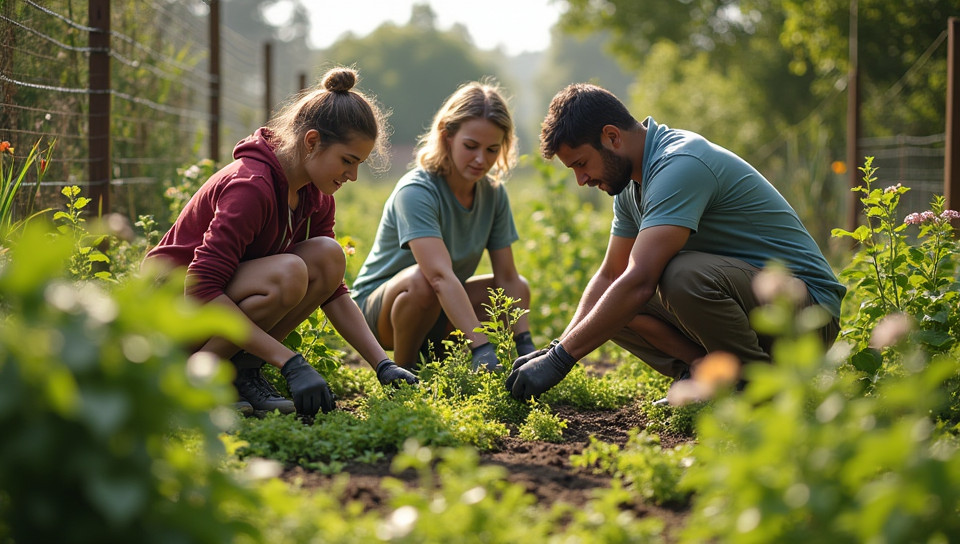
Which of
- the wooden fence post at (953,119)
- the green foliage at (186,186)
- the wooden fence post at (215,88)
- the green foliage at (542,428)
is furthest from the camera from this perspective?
the wooden fence post at (215,88)

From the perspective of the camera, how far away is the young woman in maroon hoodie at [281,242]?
2965 mm

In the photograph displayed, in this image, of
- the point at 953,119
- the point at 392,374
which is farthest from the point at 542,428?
the point at 953,119

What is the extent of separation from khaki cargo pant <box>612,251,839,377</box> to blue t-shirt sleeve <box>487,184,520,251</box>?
3.78 ft

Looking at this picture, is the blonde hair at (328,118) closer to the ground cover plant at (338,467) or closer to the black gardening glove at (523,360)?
the black gardening glove at (523,360)

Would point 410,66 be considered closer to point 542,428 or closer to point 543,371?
point 543,371

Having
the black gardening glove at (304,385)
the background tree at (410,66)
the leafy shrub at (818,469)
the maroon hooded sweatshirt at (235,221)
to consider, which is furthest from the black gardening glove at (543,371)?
the background tree at (410,66)

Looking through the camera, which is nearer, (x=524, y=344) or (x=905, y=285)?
(x=905, y=285)

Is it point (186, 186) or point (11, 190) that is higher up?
point (186, 186)

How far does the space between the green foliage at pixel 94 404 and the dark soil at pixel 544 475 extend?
60cm

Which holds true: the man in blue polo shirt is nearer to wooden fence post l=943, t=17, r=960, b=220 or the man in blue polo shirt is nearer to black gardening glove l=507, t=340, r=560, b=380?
black gardening glove l=507, t=340, r=560, b=380

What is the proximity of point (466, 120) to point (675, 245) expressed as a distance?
1.30 meters

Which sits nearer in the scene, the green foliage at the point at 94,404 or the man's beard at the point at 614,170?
the green foliage at the point at 94,404

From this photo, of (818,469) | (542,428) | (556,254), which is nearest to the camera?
(818,469)

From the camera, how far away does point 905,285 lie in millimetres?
3295
